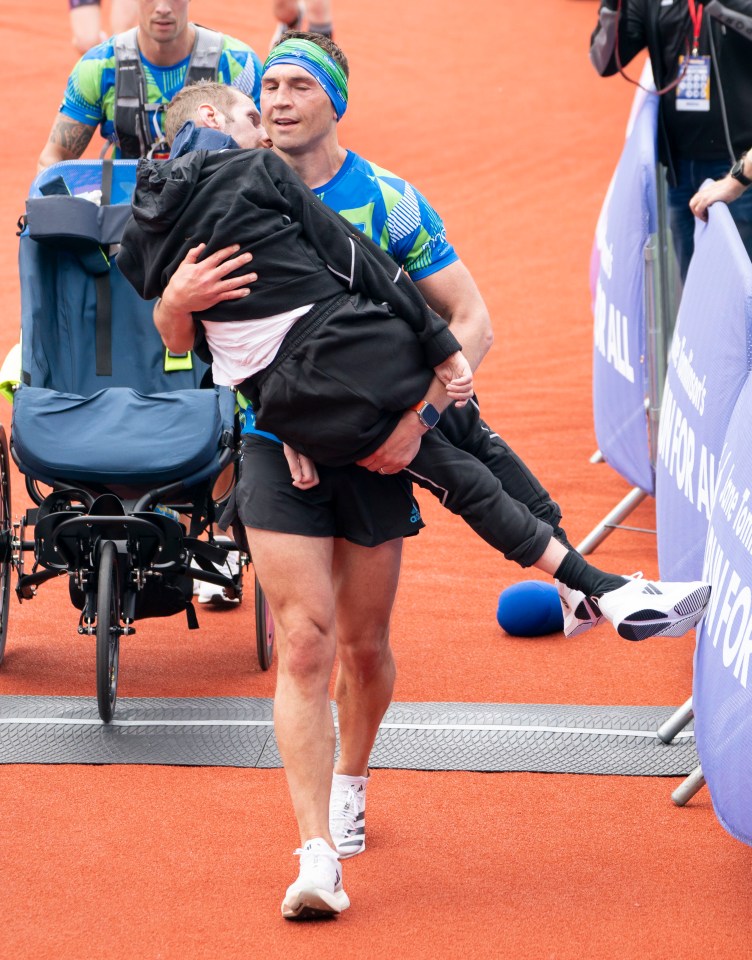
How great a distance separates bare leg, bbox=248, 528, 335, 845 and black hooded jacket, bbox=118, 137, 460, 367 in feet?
1.95

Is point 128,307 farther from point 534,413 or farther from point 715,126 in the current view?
point 534,413

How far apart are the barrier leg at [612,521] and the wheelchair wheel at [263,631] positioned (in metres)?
1.86

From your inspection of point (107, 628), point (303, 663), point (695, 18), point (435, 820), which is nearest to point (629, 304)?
point (695, 18)

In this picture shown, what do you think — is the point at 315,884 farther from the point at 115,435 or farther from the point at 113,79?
the point at 113,79

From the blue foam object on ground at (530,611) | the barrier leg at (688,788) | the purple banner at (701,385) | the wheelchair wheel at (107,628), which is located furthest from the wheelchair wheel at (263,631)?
the barrier leg at (688,788)

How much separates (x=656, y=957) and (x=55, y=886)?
1578 millimetres

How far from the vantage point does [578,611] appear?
4145 millimetres

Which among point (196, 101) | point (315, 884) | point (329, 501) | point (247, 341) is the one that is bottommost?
point (315, 884)

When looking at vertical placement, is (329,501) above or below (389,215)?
below

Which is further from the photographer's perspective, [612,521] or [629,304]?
[612,521]

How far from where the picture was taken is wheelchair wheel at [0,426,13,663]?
18.8ft

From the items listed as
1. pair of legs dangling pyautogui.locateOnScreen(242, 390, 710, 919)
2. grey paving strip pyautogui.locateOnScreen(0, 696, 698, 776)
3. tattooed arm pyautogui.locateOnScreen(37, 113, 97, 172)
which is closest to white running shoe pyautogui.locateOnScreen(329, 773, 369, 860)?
pair of legs dangling pyautogui.locateOnScreen(242, 390, 710, 919)

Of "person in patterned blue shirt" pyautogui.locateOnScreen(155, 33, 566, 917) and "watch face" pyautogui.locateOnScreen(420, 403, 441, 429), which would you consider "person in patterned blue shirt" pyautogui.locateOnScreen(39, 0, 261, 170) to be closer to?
"person in patterned blue shirt" pyautogui.locateOnScreen(155, 33, 566, 917)

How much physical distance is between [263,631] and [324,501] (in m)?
1.93
